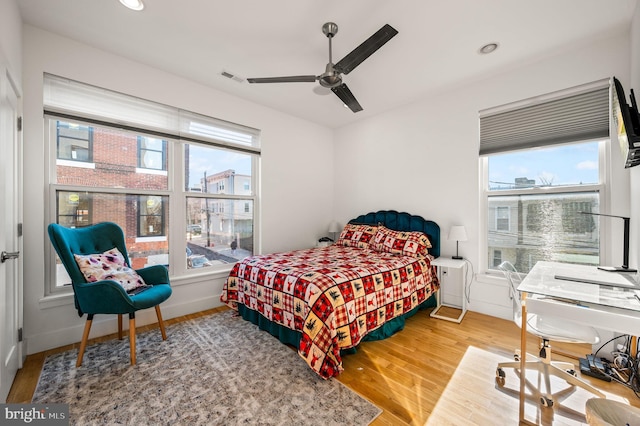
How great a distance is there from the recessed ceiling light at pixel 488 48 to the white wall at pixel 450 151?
0.10m

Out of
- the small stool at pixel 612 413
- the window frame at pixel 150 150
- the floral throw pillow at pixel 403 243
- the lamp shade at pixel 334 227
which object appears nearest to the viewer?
the small stool at pixel 612 413

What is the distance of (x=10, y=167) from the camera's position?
1.93 meters

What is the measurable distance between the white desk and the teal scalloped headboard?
1666 millimetres

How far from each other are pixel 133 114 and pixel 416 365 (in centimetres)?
366

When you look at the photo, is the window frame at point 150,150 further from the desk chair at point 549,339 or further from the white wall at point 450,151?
the desk chair at point 549,339

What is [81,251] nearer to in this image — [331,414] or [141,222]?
[141,222]

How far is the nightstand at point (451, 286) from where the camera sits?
3.09m

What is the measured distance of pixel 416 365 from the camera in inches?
83.0

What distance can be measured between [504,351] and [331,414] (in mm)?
1703

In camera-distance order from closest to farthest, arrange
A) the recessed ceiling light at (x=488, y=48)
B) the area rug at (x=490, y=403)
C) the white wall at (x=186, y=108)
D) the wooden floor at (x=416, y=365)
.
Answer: the area rug at (x=490, y=403) → the wooden floor at (x=416, y=365) → the white wall at (x=186, y=108) → the recessed ceiling light at (x=488, y=48)

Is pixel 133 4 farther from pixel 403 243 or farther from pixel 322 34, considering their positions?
pixel 403 243

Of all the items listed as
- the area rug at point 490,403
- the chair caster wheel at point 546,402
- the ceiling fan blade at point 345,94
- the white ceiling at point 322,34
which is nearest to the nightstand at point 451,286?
the area rug at point 490,403

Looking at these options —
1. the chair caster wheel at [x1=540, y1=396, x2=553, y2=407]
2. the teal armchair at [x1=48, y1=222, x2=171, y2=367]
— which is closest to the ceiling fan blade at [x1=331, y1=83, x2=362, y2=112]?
the teal armchair at [x1=48, y1=222, x2=171, y2=367]

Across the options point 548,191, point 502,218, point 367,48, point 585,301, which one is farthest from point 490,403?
point 367,48
